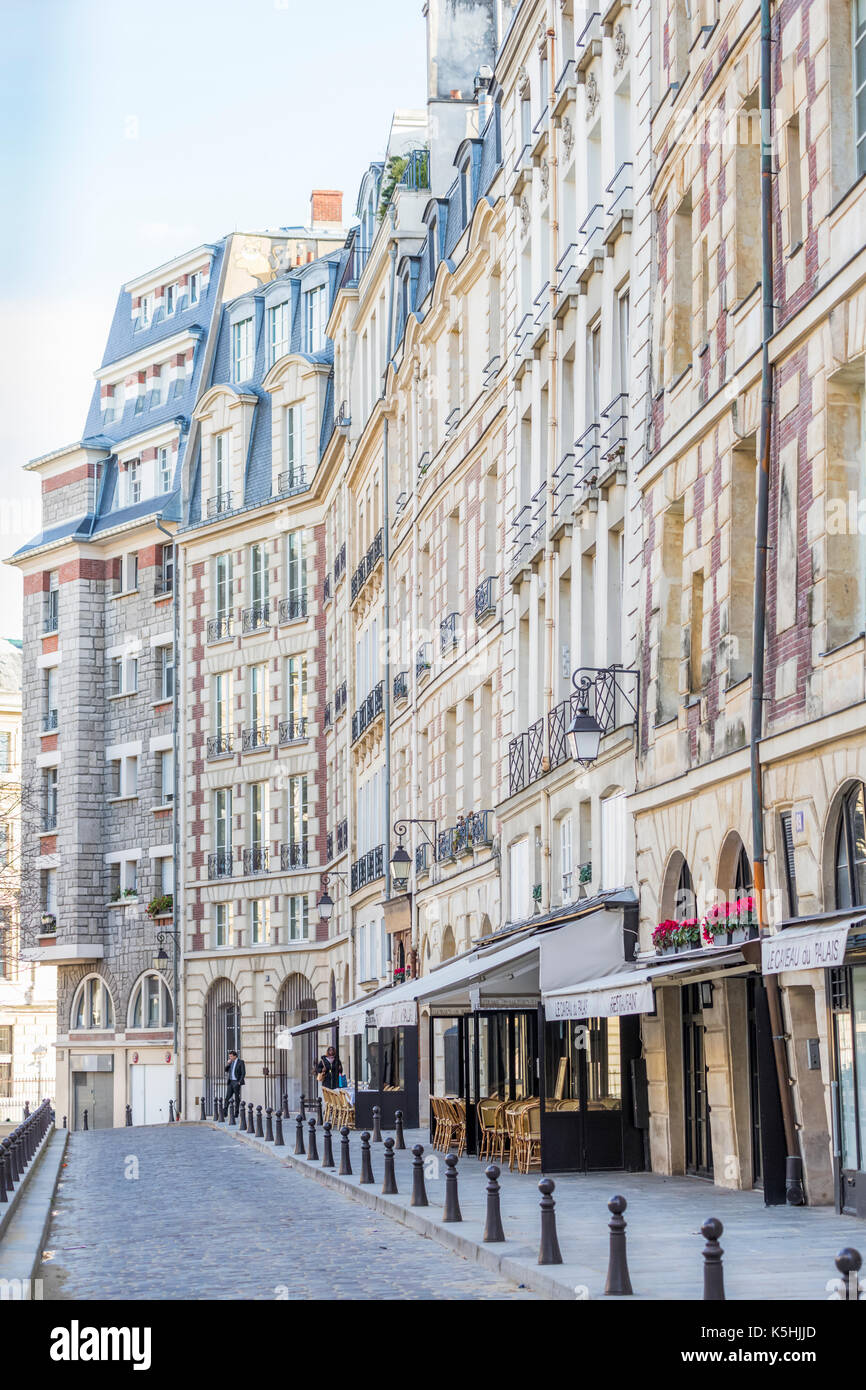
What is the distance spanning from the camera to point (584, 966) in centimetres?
2289

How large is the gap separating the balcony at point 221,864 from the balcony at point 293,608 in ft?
22.3

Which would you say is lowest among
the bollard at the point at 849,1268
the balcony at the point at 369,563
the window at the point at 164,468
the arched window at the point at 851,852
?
the bollard at the point at 849,1268

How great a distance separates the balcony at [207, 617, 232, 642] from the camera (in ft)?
195

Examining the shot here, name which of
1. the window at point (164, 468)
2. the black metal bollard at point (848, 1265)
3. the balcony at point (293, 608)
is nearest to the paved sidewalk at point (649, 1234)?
the black metal bollard at point (848, 1265)

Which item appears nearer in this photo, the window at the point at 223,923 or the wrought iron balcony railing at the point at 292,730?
the wrought iron balcony railing at the point at 292,730

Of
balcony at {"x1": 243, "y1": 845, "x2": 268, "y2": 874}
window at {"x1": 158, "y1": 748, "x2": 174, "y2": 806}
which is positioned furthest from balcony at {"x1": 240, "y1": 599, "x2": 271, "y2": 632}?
balcony at {"x1": 243, "y1": 845, "x2": 268, "y2": 874}

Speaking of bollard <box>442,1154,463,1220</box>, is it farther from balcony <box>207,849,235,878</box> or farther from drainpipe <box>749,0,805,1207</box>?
balcony <box>207,849,235,878</box>

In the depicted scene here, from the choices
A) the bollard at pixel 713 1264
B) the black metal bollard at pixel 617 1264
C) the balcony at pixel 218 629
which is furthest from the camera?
the balcony at pixel 218 629

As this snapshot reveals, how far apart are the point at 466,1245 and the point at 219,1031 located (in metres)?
43.5

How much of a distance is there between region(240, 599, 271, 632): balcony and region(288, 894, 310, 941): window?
7.75 m

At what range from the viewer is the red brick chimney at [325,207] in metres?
68.0

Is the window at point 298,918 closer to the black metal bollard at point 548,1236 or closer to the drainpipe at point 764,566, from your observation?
the drainpipe at point 764,566

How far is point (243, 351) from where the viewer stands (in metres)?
62.5

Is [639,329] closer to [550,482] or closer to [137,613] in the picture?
[550,482]
